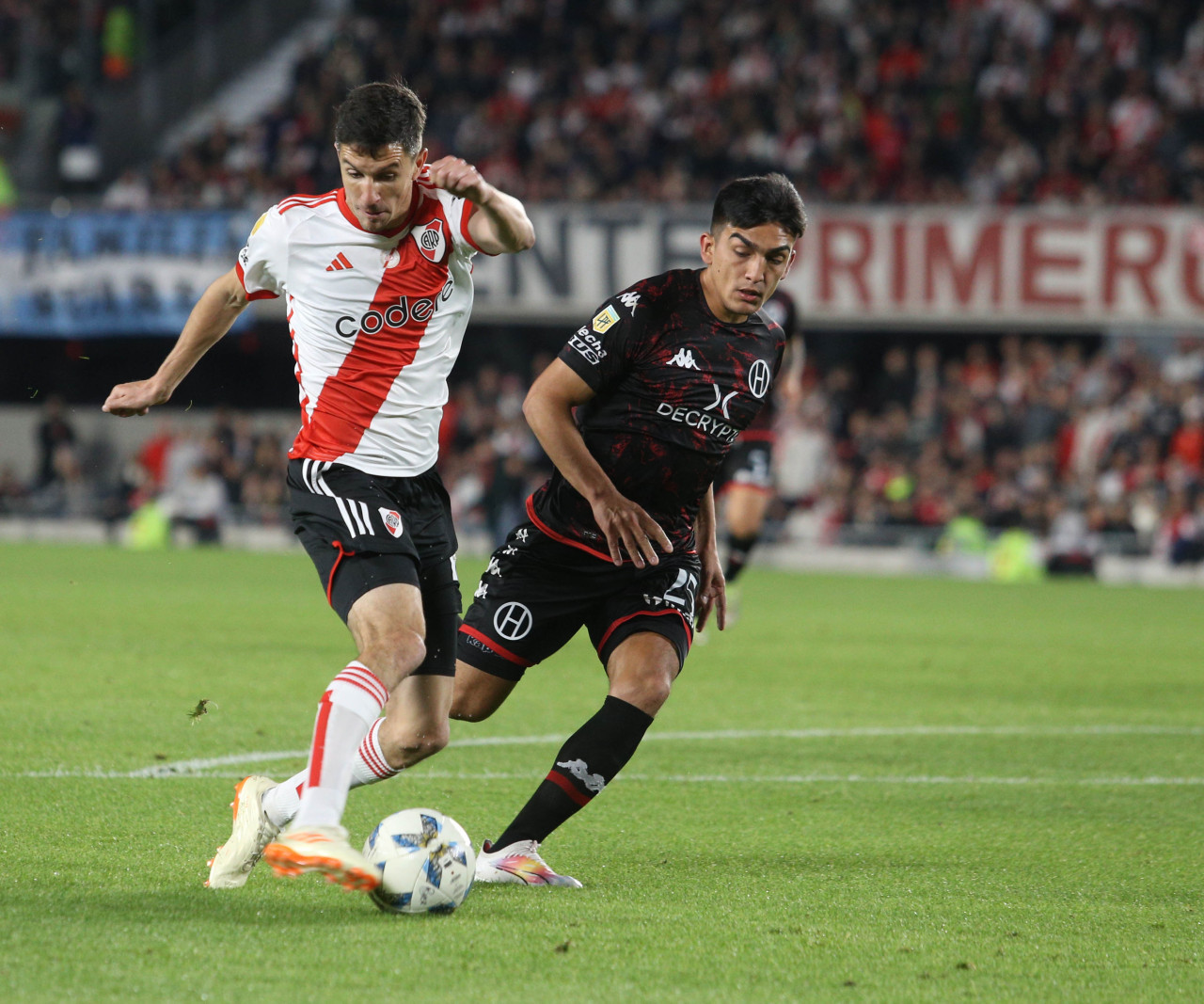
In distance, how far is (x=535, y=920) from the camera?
4516 millimetres

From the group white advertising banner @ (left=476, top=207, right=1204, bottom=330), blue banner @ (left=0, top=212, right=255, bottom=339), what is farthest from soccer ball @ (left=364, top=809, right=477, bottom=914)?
blue banner @ (left=0, top=212, right=255, bottom=339)

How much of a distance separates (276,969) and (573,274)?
65.5 ft

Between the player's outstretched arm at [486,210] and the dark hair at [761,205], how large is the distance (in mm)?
619

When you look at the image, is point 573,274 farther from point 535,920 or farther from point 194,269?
point 535,920

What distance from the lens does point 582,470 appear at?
16.8 feet

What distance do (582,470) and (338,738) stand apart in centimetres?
114

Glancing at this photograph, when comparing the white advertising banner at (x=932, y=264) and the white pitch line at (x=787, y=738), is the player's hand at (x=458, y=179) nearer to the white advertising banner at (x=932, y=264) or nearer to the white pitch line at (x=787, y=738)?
the white pitch line at (x=787, y=738)

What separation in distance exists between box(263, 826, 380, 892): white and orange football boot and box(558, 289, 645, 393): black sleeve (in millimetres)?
1636

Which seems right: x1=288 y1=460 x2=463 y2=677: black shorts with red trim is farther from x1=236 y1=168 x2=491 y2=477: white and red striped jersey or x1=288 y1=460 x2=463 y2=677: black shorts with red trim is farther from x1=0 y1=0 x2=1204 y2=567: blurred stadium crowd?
x1=0 y1=0 x2=1204 y2=567: blurred stadium crowd

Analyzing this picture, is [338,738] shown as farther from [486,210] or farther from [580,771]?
[486,210]

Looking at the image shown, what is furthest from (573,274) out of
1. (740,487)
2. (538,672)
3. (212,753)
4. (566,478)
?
(566,478)

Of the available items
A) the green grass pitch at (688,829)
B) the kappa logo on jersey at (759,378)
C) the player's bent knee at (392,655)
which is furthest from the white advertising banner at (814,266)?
the player's bent knee at (392,655)

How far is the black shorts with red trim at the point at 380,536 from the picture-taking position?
4746 millimetres

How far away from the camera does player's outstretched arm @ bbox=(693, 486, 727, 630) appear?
5.64 meters
